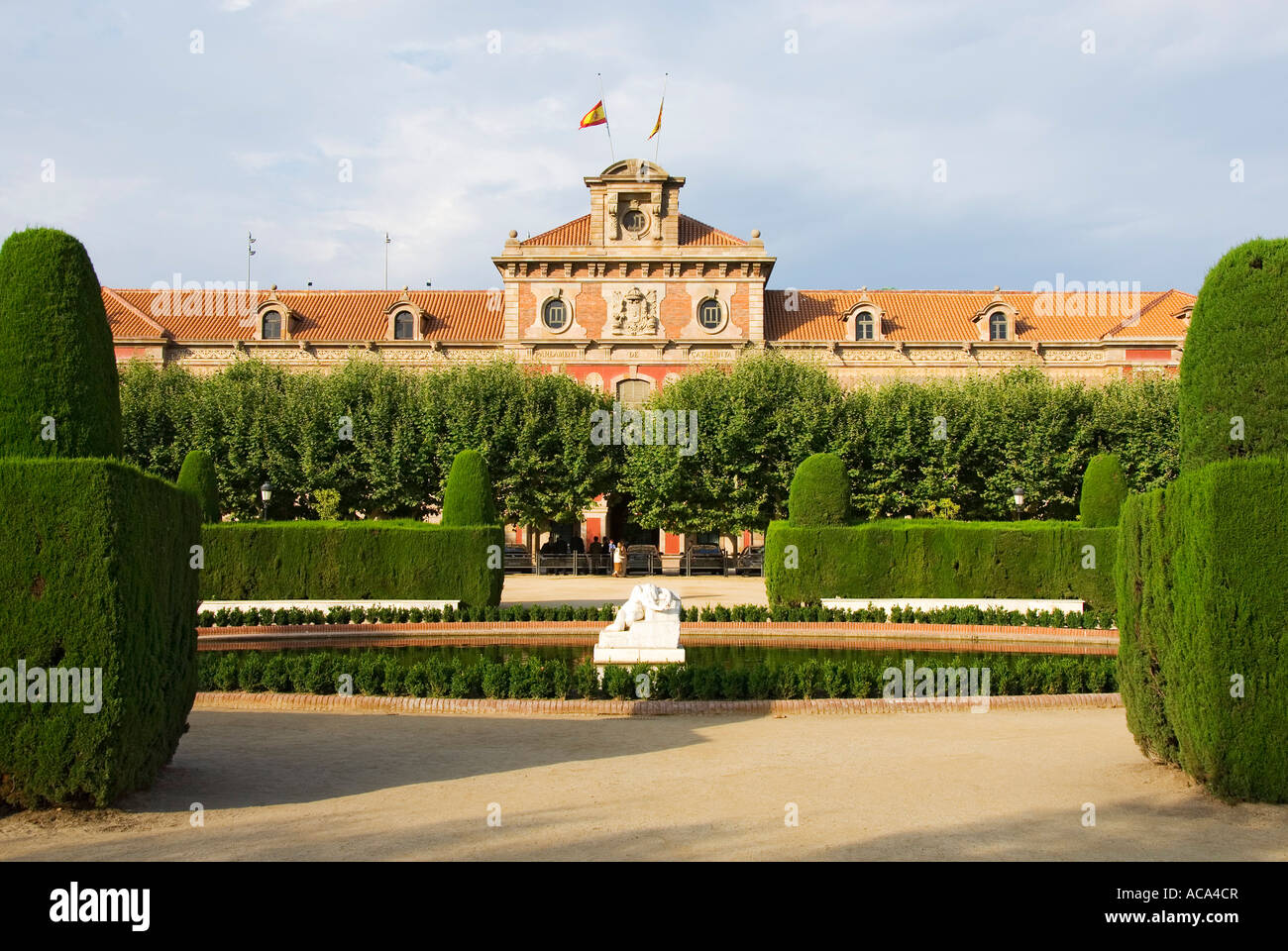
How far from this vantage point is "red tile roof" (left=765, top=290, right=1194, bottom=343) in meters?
45.6

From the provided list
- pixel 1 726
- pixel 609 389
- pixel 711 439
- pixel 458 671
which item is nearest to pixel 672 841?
pixel 1 726

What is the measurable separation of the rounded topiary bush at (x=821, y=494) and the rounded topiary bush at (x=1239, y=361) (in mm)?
14508

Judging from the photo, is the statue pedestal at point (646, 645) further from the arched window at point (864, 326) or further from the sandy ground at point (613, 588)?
the arched window at point (864, 326)

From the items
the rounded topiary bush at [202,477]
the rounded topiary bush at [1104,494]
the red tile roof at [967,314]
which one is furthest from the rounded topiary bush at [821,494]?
the red tile roof at [967,314]

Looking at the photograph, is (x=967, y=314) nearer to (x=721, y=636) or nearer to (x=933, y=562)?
(x=933, y=562)

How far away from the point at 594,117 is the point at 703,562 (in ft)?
57.7

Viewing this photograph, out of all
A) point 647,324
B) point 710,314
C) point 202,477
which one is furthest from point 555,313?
point 202,477

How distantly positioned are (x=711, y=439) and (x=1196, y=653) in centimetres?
2897

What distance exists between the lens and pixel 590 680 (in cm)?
1123

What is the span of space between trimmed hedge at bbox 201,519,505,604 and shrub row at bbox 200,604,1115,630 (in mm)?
3149

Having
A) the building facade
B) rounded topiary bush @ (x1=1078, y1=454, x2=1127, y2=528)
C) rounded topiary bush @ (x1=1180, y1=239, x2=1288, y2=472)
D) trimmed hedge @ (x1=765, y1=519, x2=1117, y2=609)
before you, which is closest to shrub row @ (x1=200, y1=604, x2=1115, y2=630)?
trimmed hedge @ (x1=765, y1=519, x2=1117, y2=609)

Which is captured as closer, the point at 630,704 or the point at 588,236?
the point at 630,704

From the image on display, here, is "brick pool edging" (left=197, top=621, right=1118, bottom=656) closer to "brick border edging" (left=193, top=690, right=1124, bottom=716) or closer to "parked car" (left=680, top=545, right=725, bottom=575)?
"brick border edging" (left=193, top=690, right=1124, bottom=716)
